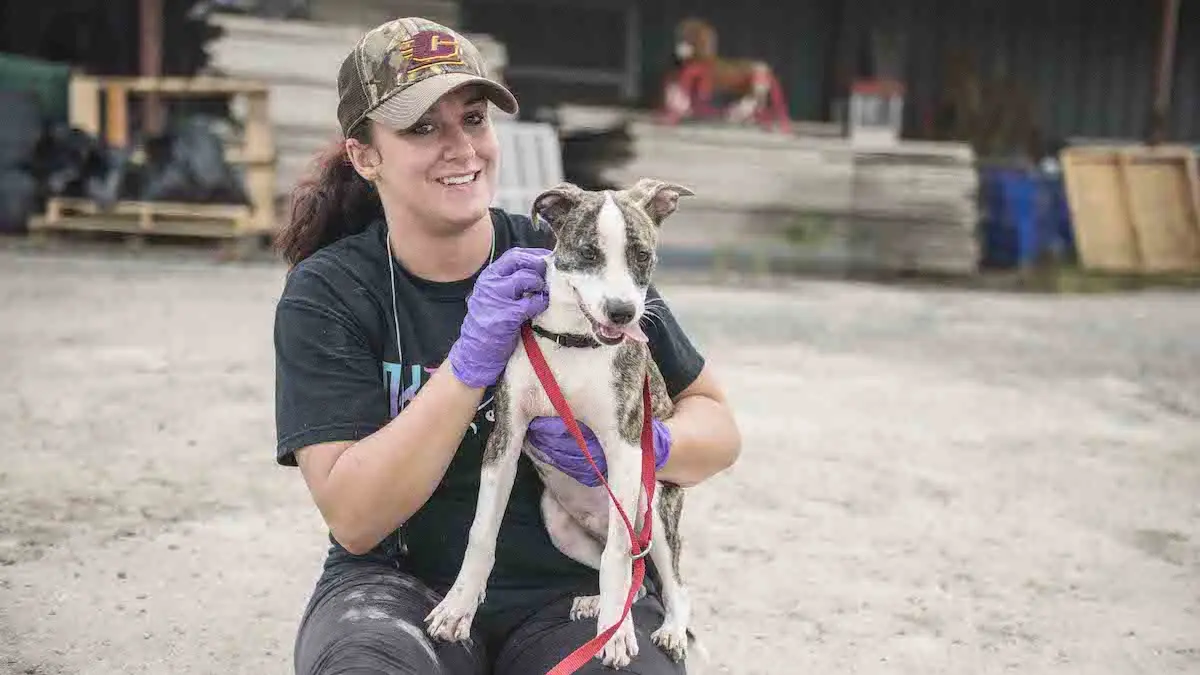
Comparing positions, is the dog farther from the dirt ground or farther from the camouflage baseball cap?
the dirt ground

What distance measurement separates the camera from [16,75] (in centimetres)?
1199

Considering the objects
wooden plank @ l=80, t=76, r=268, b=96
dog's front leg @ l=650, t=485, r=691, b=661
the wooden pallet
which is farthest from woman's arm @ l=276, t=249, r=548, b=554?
wooden plank @ l=80, t=76, r=268, b=96

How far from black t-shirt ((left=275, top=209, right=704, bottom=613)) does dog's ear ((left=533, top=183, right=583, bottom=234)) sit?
0.25 meters

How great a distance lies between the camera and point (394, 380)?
249 centimetres

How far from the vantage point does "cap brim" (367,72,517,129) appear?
233 centimetres

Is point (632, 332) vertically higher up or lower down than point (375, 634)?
higher up

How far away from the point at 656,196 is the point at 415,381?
67cm

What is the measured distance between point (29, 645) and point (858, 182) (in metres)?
11.6

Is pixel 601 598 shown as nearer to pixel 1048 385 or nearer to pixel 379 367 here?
pixel 379 367

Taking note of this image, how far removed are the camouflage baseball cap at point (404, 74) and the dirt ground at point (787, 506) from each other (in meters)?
1.68

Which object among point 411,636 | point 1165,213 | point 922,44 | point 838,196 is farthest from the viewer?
point 922,44

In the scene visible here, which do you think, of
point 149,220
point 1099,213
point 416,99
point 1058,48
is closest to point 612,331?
point 416,99

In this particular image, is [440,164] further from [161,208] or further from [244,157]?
[161,208]

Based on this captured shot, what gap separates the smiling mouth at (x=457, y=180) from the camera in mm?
2428
